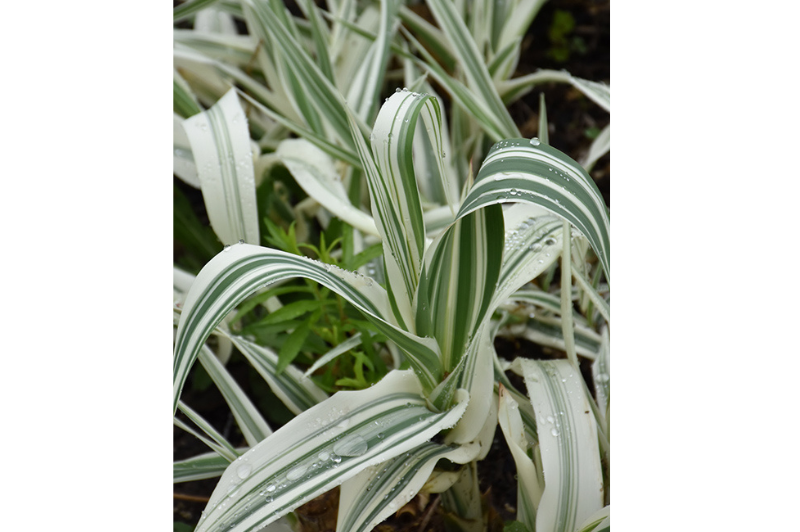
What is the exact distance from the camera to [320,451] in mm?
674

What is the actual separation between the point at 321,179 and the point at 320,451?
50cm

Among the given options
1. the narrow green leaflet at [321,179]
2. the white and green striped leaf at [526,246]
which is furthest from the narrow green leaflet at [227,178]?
the white and green striped leaf at [526,246]

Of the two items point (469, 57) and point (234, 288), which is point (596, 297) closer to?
point (234, 288)

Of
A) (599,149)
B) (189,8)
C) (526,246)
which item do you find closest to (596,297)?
(526,246)

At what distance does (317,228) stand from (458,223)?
614mm

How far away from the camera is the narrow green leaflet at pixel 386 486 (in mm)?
679

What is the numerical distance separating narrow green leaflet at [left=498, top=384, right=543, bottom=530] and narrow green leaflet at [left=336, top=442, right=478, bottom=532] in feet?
0.20

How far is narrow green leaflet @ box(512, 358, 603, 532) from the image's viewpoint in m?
0.71

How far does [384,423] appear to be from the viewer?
69 centimetres

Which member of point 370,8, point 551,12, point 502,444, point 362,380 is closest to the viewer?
point 362,380

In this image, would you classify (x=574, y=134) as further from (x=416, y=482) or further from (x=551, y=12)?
(x=416, y=482)

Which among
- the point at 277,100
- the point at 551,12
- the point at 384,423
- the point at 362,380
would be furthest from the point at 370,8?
the point at 384,423

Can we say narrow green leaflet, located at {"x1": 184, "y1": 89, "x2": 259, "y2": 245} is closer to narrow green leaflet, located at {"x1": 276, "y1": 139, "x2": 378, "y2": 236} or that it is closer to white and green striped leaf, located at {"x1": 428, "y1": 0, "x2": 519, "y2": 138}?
narrow green leaflet, located at {"x1": 276, "y1": 139, "x2": 378, "y2": 236}

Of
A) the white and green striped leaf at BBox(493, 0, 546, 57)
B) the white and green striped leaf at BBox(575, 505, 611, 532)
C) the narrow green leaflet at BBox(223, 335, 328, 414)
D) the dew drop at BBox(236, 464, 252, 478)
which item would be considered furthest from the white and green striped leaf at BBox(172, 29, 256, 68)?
the white and green striped leaf at BBox(575, 505, 611, 532)
